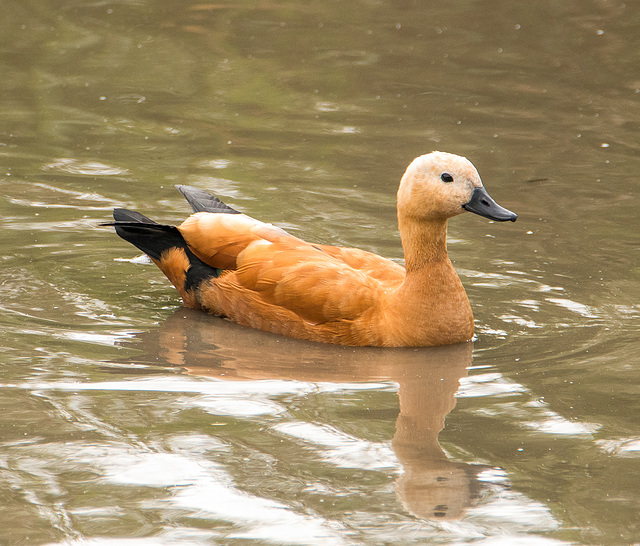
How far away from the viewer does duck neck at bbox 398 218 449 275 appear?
6520 mm

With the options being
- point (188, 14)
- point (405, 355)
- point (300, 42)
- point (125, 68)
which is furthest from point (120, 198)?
point (188, 14)

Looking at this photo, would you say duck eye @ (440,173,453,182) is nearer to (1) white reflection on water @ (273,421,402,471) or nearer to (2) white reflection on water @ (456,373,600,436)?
(2) white reflection on water @ (456,373,600,436)

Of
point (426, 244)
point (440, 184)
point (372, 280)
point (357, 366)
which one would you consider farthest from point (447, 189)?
point (357, 366)

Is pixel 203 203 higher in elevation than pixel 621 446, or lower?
higher

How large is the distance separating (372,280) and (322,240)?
5.25 ft

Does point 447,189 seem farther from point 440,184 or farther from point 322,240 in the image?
point 322,240

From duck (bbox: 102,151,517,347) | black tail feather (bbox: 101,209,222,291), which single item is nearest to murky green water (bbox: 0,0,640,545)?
duck (bbox: 102,151,517,347)

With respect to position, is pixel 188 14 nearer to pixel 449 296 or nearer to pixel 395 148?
pixel 395 148

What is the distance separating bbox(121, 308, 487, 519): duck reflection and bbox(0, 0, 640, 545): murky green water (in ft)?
0.07

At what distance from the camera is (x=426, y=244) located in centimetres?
653

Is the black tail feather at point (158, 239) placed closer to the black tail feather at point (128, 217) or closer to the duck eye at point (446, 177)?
the black tail feather at point (128, 217)

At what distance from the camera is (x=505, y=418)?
5344 millimetres

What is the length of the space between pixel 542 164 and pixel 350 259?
13.1ft

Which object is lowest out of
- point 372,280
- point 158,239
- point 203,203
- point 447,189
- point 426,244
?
point 372,280
